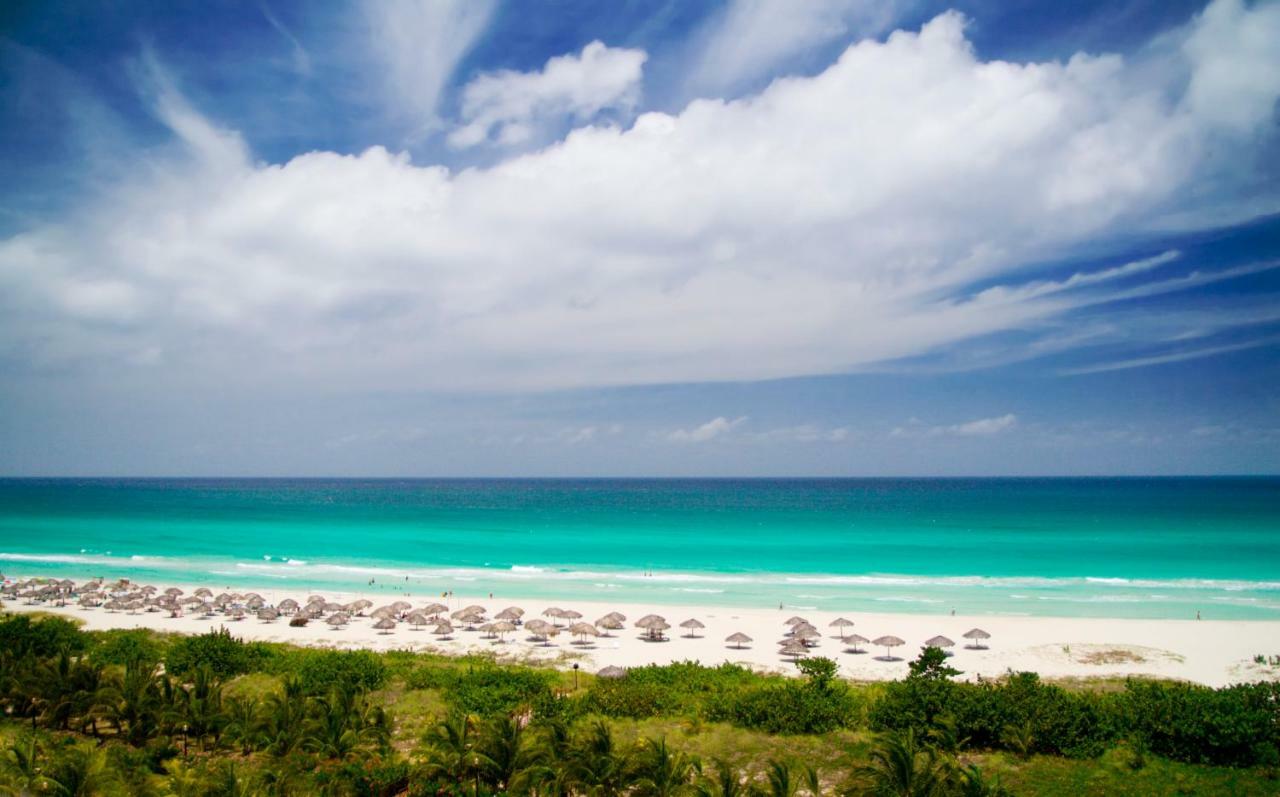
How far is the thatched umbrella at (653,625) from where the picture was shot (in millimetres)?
29844

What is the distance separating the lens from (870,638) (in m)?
30.1

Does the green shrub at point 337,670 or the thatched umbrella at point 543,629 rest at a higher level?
the green shrub at point 337,670

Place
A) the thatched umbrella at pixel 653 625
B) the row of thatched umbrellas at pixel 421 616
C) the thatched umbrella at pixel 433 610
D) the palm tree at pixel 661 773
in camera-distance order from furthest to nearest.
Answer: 1. the thatched umbrella at pixel 433 610
2. the thatched umbrella at pixel 653 625
3. the row of thatched umbrellas at pixel 421 616
4. the palm tree at pixel 661 773

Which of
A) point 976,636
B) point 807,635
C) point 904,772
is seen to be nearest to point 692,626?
point 807,635

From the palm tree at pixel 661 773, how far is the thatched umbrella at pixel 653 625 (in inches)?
672

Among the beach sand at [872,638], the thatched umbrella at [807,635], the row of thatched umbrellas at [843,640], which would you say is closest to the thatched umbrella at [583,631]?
the beach sand at [872,638]

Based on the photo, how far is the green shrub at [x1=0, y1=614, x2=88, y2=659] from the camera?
65.6 feet

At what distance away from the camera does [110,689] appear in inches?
629

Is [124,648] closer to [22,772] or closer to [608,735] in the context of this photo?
[22,772]

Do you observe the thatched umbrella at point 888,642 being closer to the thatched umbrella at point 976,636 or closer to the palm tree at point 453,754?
the thatched umbrella at point 976,636

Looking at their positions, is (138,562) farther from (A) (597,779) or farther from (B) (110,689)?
(A) (597,779)

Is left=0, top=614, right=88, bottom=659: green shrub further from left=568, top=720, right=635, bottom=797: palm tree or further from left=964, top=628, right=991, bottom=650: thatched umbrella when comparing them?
left=964, top=628, right=991, bottom=650: thatched umbrella

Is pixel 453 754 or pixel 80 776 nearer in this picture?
pixel 80 776

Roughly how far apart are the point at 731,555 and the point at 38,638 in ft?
154
